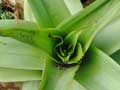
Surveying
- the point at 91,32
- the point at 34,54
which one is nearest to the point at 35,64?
the point at 34,54

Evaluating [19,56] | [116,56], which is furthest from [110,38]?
[19,56]

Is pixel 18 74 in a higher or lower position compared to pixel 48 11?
lower

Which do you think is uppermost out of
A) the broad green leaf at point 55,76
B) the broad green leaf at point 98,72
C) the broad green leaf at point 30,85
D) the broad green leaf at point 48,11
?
the broad green leaf at point 48,11

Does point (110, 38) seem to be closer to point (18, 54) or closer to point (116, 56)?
point (116, 56)

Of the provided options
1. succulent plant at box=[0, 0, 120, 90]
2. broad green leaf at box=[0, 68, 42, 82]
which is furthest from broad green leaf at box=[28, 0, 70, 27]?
broad green leaf at box=[0, 68, 42, 82]

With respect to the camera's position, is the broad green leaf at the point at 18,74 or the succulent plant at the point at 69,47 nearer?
the succulent plant at the point at 69,47

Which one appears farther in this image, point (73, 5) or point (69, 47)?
point (73, 5)

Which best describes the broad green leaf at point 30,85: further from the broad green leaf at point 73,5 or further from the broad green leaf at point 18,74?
the broad green leaf at point 73,5

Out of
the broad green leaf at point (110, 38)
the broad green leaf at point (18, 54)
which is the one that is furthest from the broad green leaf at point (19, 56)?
the broad green leaf at point (110, 38)
